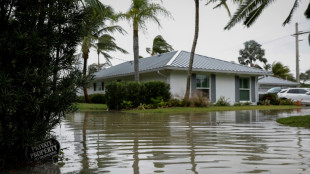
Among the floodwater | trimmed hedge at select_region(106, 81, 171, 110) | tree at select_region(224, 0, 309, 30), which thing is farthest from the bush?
the floodwater

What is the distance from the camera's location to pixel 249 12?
12.3 meters

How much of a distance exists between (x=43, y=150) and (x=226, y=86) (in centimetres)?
1947

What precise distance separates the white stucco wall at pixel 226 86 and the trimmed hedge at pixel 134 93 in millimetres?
5968

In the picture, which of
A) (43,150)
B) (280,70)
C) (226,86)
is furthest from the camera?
(280,70)

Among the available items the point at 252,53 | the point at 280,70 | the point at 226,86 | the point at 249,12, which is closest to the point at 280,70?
the point at 280,70

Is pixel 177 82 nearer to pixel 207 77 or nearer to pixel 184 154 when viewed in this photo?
pixel 207 77

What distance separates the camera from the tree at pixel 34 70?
3.08 metres

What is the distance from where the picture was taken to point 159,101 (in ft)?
54.0

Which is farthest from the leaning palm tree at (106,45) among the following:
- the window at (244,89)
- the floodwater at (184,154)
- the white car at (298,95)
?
the floodwater at (184,154)

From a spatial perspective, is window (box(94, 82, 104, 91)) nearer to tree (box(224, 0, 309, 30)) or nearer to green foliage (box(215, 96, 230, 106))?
green foliage (box(215, 96, 230, 106))

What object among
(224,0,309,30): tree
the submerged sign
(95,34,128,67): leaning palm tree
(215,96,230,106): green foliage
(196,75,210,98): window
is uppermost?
(95,34,128,67): leaning palm tree

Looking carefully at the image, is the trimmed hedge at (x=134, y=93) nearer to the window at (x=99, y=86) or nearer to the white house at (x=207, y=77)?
the white house at (x=207, y=77)

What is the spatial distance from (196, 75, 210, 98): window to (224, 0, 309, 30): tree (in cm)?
783

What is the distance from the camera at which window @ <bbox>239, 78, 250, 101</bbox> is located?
2270cm
